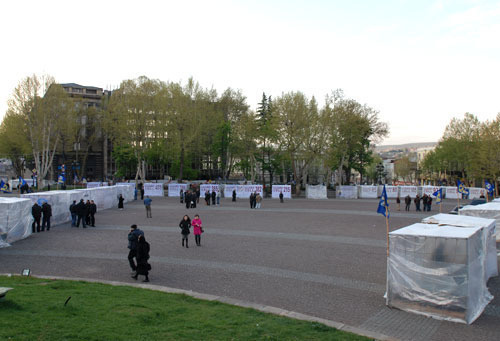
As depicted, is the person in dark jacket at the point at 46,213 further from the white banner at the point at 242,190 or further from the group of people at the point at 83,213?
the white banner at the point at 242,190

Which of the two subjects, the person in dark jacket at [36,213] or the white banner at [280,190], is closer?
the person in dark jacket at [36,213]

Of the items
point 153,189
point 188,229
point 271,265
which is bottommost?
point 271,265

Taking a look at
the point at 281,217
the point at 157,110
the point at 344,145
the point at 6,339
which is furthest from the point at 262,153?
the point at 6,339

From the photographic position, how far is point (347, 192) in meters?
52.1

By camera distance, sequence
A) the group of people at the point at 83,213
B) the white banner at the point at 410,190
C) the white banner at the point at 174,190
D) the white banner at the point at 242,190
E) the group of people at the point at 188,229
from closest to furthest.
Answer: the group of people at the point at 188,229 < the group of people at the point at 83,213 < the white banner at the point at 242,190 < the white banner at the point at 174,190 < the white banner at the point at 410,190

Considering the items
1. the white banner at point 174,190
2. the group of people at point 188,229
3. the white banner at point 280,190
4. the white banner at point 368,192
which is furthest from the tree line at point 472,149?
the group of people at point 188,229

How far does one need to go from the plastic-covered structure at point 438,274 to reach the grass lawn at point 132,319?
99.0 inches

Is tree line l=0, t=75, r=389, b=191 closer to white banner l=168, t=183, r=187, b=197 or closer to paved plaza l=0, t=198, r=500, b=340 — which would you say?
white banner l=168, t=183, r=187, b=197

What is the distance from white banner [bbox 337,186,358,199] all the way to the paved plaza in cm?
2979

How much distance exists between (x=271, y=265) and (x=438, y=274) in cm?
543

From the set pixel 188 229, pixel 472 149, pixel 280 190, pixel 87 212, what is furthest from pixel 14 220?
pixel 472 149

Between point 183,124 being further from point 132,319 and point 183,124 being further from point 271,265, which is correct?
point 132,319

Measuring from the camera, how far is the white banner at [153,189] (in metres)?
48.9

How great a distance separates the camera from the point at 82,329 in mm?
6383
